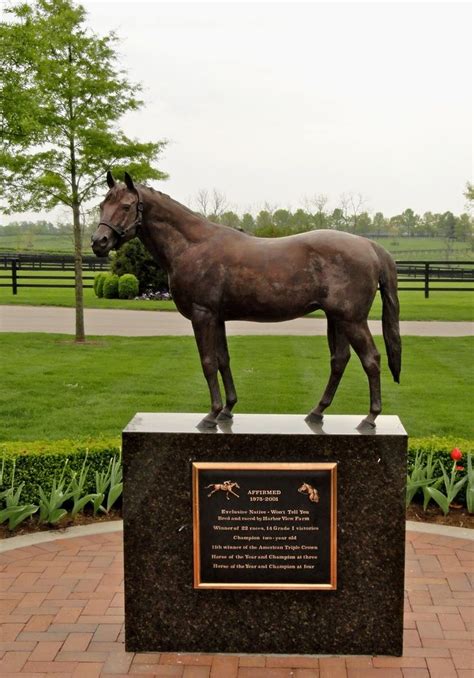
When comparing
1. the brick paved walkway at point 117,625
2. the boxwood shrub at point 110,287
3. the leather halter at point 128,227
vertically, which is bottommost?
the brick paved walkway at point 117,625

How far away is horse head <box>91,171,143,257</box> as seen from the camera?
4332mm

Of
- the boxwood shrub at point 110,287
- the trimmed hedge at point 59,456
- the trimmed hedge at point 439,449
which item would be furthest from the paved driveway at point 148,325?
the trimmed hedge at point 439,449

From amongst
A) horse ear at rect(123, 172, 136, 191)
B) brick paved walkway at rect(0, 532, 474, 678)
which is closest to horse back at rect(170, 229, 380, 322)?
horse ear at rect(123, 172, 136, 191)

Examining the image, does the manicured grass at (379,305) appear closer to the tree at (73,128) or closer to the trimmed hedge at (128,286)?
the trimmed hedge at (128,286)

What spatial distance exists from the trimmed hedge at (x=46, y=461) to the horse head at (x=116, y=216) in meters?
2.72

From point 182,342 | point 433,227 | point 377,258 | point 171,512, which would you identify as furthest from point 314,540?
point 433,227

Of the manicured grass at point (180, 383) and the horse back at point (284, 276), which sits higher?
the horse back at point (284, 276)

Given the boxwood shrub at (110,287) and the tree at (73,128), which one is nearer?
the tree at (73,128)

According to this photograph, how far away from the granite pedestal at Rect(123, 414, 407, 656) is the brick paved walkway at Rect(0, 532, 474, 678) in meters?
0.12

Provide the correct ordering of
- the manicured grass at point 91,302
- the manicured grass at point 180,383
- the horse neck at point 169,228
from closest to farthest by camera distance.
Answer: the horse neck at point 169,228 → the manicured grass at point 180,383 → the manicured grass at point 91,302

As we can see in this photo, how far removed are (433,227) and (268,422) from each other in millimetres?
54277

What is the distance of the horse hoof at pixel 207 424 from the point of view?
4390 millimetres

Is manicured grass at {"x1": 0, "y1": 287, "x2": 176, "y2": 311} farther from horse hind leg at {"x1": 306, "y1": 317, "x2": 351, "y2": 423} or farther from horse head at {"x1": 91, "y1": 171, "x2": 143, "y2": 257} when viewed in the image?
horse head at {"x1": 91, "y1": 171, "x2": 143, "y2": 257}

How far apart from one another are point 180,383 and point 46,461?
466 centimetres
